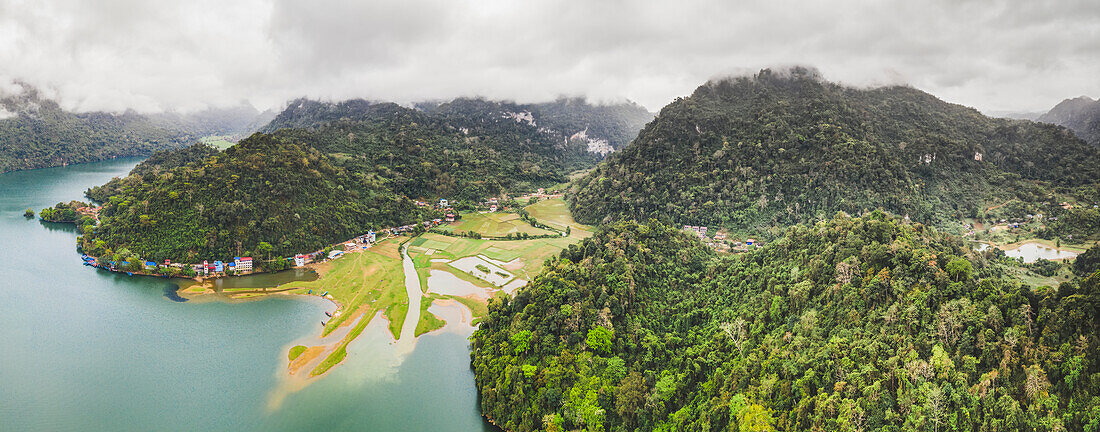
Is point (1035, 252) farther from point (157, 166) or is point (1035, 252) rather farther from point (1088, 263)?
point (157, 166)

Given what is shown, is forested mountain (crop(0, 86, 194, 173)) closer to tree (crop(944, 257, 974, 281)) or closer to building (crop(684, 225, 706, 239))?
building (crop(684, 225, 706, 239))

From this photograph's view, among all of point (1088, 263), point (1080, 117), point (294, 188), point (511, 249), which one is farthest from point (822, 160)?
point (294, 188)

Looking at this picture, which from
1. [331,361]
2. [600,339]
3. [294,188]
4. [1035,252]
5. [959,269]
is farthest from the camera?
[294,188]

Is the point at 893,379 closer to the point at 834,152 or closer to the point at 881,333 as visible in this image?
the point at 881,333

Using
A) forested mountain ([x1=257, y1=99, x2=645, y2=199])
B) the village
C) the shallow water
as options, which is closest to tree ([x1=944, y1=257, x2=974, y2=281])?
the shallow water

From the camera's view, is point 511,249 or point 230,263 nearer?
point 230,263

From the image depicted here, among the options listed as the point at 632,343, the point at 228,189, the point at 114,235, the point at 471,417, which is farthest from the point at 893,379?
the point at 114,235
